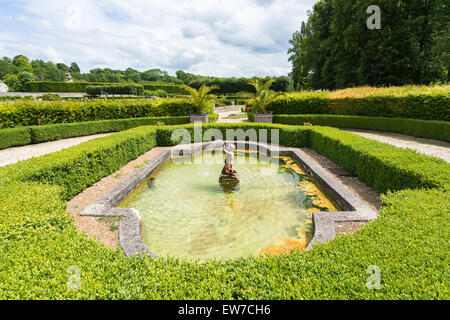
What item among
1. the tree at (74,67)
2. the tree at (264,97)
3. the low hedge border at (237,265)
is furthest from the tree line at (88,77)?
the low hedge border at (237,265)

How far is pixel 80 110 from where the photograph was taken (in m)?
14.7

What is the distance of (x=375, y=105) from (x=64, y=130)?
59.0ft

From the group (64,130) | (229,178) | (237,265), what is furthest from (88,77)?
(237,265)

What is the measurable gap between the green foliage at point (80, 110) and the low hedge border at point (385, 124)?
24.9ft

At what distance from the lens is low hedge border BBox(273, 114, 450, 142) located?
1096 centimetres

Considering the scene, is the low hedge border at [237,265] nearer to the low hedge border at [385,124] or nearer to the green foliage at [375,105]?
the low hedge border at [385,124]

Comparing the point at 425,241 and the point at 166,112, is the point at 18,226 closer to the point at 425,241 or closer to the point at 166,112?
the point at 425,241

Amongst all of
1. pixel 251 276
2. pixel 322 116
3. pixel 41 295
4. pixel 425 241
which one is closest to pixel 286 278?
pixel 251 276

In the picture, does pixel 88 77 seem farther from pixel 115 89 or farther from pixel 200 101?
pixel 200 101

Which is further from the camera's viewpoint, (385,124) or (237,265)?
(385,124)

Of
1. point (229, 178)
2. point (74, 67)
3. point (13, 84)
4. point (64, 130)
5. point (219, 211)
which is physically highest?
point (74, 67)

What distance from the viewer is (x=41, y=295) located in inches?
75.2

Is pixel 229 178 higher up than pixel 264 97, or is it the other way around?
pixel 264 97

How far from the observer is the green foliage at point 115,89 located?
48281 mm
